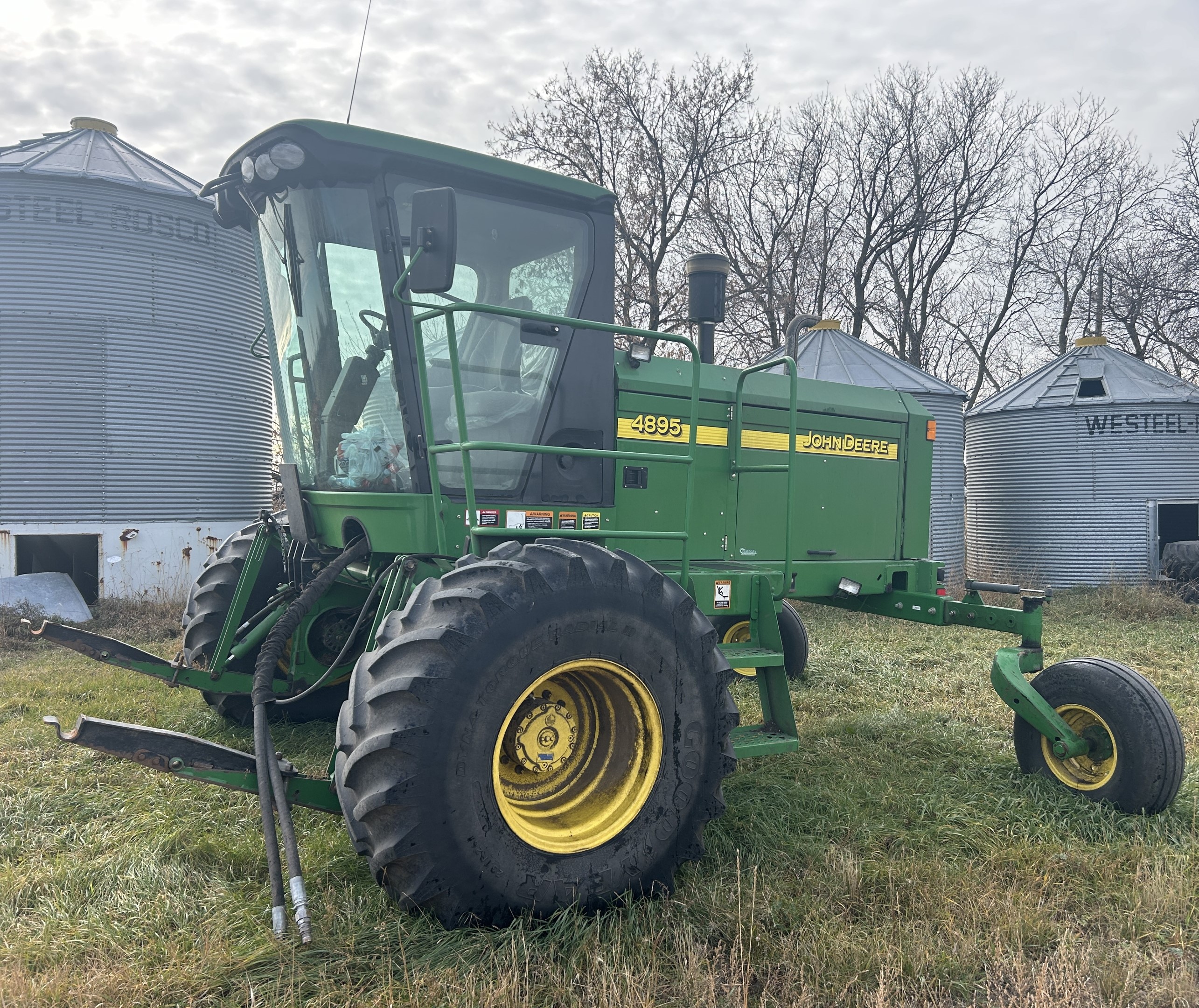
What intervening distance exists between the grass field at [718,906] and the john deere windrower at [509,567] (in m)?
0.20

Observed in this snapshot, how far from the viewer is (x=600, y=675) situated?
347cm

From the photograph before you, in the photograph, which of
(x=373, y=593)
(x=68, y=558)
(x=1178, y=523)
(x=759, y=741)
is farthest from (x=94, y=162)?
(x=1178, y=523)

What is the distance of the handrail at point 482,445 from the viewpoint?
339 centimetres

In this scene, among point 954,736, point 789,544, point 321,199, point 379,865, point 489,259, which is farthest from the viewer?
point 954,736

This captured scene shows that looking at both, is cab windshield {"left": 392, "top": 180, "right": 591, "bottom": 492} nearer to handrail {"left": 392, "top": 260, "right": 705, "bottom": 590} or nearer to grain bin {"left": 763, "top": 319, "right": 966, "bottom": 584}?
handrail {"left": 392, "top": 260, "right": 705, "bottom": 590}

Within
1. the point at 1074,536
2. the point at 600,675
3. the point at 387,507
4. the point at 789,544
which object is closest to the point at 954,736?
the point at 789,544

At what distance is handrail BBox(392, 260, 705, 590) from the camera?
339cm

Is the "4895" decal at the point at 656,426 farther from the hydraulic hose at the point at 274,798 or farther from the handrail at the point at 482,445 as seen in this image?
the hydraulic hose at the point at 274,798

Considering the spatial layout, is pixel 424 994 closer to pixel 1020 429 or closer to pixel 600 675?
pixel 600 675

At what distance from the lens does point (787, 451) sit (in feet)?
18.5

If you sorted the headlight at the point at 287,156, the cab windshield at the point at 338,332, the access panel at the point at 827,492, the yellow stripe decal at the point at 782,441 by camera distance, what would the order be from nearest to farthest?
the headlight at the point at 287,156 → the cab windshield at the point at 338,332 → the yellow stripe decal at the point at 782,441 → the access panel at the point at 827,492

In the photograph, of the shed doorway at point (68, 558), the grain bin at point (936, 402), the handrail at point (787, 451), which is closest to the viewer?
the handrail at point (787, 451)

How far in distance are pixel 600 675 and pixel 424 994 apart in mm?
1299

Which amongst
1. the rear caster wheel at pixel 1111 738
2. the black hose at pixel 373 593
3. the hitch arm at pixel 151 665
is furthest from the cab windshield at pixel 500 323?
the rear caster wheel at pixel 1111 738
